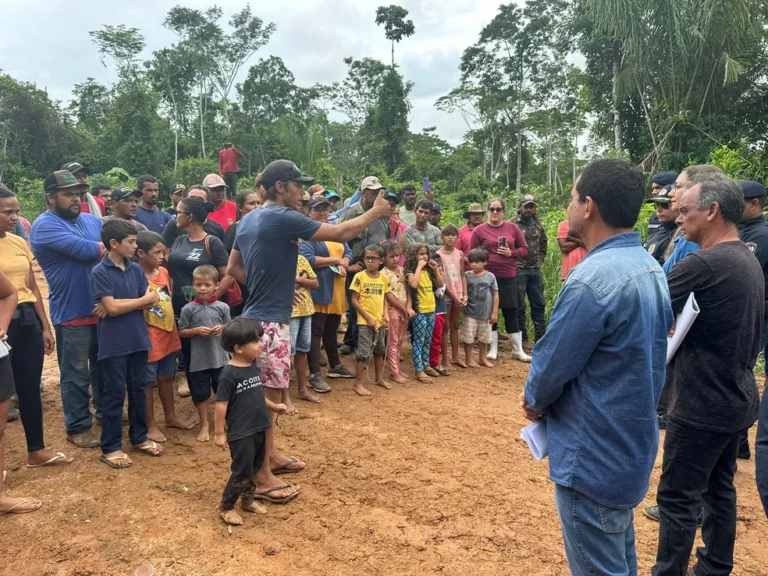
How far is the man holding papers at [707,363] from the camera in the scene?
262cm

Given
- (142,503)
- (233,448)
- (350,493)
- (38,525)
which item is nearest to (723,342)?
(350,493)

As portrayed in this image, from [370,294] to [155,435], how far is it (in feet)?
8.51

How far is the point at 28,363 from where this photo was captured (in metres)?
3.86

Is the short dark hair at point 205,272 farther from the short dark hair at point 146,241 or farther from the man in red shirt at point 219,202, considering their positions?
the man in red shirt at point 219,202

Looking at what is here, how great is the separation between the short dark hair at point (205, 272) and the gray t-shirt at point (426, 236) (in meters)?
3.07

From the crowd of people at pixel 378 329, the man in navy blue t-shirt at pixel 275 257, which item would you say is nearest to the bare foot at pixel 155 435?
the crowd of people at pixel 378 329

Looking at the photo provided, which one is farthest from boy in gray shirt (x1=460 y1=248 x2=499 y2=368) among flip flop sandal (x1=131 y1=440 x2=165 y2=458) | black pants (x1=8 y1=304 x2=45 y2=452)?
black pants (x1=8 y1=304 x2=45 y2=452)

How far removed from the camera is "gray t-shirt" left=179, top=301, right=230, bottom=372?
449 centimetres

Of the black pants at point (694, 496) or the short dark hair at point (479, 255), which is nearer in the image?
the black pants at point (694, 496)

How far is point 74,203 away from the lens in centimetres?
427

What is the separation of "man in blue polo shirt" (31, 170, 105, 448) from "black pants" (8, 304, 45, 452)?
0.25 m

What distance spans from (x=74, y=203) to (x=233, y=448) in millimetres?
2525

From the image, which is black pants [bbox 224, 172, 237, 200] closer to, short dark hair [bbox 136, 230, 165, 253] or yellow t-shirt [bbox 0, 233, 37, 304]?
short dark hair [bbox 136, 230, 165, 253]

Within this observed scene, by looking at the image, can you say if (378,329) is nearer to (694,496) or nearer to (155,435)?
(155,435)
